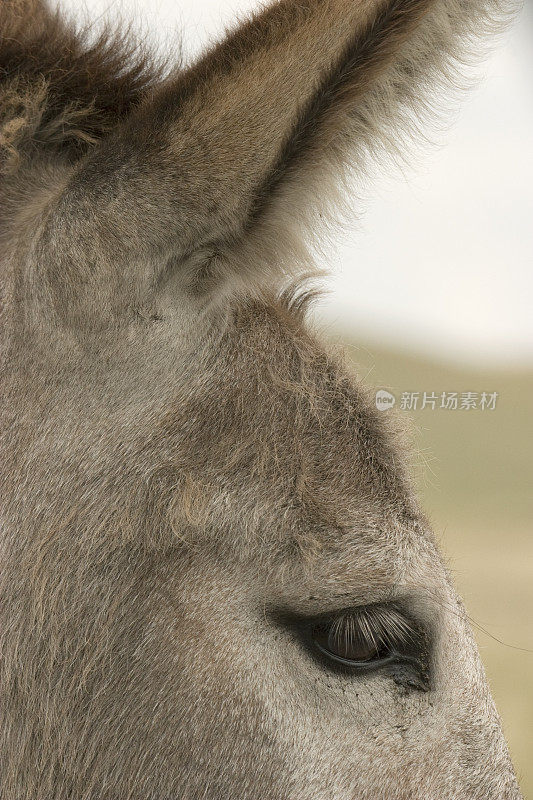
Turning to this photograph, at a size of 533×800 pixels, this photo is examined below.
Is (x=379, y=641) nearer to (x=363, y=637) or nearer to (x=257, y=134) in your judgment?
(x=363, y=637)

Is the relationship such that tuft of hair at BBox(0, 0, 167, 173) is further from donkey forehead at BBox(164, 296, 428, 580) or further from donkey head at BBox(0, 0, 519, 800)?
donkey forehead at BBox(164, 296, 428, 580)

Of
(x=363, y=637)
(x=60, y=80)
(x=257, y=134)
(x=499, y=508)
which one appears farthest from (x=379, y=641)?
(x=499, y=508)

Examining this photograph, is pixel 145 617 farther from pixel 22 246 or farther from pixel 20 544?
pixel 22 246

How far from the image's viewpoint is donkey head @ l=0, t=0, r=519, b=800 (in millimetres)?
1514

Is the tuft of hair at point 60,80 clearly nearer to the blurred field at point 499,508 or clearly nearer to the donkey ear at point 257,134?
the donkey ear at point 257,134

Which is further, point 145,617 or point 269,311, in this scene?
point 269,311

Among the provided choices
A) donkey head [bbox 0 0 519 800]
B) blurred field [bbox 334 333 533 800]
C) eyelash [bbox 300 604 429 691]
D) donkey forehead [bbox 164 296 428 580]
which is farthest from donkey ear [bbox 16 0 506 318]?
blurred field [bbox 334 333 533 800]

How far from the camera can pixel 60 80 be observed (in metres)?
1.84

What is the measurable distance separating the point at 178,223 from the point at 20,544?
2.45 feet

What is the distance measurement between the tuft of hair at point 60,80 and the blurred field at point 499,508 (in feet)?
6.20

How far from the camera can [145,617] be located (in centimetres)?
158

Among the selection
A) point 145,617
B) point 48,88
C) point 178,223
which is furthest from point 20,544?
point 48,88

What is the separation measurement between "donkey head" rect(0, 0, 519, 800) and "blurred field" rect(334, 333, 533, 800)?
6.11 ft

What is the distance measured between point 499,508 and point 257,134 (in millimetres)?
4691
